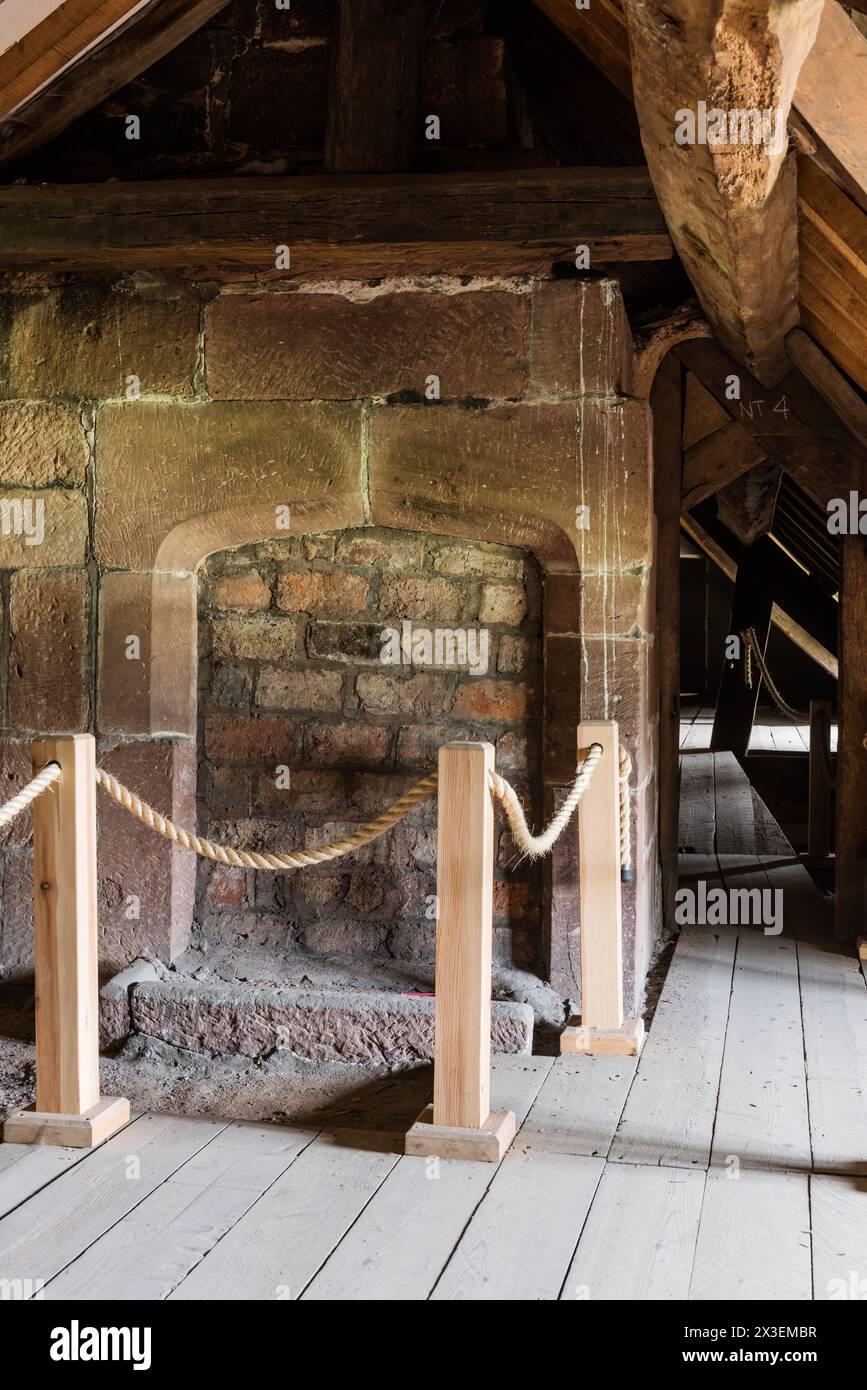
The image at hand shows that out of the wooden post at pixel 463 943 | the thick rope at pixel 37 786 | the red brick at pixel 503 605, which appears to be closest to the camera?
the thick rope at pixel 37 786

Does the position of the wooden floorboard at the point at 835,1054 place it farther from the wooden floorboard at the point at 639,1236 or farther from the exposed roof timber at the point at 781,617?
the exposed roof timber at the point at 781,617

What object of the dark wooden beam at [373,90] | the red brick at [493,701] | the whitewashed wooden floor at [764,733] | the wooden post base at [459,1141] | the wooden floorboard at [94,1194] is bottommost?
the wooden floorboard at [94,1194]

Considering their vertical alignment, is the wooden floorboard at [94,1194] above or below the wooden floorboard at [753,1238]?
above

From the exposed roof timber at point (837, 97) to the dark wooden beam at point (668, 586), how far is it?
228 centimetres

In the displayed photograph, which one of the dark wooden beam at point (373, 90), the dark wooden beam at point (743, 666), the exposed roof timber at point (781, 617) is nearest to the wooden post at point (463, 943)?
the dark wooden beam at point (373, 90)

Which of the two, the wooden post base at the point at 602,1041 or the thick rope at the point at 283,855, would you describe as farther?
the wooden post base at the point at 602,1041

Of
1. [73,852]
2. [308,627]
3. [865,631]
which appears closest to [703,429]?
[865,631]

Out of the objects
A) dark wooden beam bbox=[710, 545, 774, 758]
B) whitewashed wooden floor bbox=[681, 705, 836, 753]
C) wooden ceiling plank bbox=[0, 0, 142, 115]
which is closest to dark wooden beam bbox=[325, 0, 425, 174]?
wooden ceiling plank bbox=[0, 0, 142, 115]

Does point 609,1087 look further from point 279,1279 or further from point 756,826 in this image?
point 756,826

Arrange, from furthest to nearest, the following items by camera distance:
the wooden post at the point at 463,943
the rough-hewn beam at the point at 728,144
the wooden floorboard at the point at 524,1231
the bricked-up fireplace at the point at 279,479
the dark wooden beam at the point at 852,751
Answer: the dark wooden beam at the point at 852,751
the bricked-up fireplace at the point at 279,479
the wooden post at the point at 463,943
the wooden floorboard at the point at 524,1231
the rough-hewn beam at the point at 728,144

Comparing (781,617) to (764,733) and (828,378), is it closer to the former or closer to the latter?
(764,733)

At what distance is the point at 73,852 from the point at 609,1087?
1484 millimetres

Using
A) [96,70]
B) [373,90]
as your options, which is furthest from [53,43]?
[373,90]

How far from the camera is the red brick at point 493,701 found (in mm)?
4023
